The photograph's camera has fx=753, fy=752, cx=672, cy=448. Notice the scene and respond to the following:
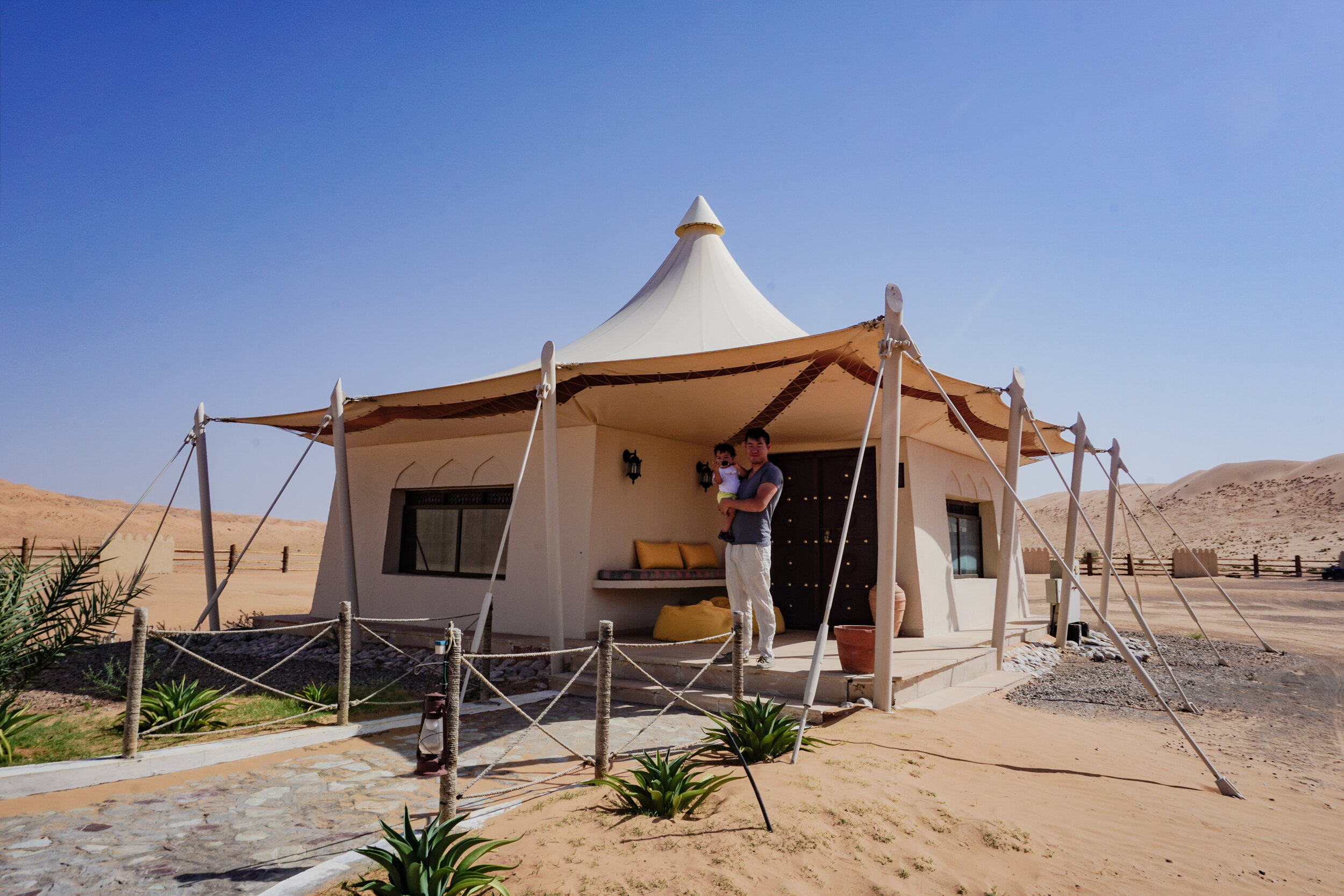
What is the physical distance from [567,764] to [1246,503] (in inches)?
2341

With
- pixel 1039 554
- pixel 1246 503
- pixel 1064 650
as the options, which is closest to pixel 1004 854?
pixel 1064 650

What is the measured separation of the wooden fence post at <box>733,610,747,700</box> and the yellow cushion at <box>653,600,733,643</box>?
2097mm

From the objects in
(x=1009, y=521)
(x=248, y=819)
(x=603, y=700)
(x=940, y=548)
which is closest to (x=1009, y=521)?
(x=1009, y=521)

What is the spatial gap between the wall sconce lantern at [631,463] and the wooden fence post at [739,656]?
3210mm

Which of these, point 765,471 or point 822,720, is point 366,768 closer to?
point 822,720

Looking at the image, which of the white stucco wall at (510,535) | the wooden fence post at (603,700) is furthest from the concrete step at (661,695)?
the wooden fence post at (603,700)

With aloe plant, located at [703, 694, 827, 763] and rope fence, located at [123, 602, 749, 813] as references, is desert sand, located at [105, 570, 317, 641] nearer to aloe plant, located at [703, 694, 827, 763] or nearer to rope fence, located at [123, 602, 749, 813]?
rope fence, located at [123, 602, 749, 813]

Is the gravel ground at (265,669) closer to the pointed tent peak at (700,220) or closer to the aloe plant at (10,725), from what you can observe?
the aloe plant at (10,725)

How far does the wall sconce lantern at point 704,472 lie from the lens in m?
9.42

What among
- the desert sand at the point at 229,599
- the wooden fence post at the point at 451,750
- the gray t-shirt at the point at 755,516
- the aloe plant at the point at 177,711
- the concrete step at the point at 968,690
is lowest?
the desert sand at the point at 229,599

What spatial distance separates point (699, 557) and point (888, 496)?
398 cm

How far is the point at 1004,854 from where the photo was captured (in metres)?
3.01

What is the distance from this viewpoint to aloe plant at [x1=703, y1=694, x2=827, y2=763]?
4.20 m

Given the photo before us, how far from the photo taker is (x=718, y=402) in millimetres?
7375
